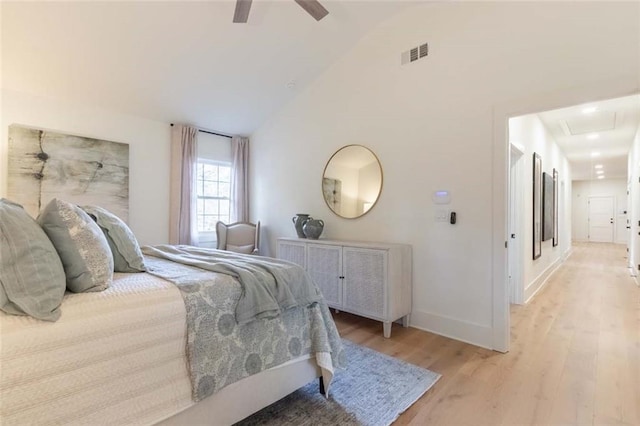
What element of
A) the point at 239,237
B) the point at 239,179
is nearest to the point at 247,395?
the point at 239,237

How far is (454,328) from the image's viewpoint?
2.74m

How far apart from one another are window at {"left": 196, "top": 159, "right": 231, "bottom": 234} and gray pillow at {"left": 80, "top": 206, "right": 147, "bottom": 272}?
9.57 feet

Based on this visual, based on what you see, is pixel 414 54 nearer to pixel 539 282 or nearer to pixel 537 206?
pixel 537 206

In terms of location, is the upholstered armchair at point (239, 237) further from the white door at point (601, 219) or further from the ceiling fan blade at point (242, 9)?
the white door at point (601, 219)

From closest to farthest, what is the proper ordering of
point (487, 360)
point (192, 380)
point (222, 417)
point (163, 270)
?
point (192, 380) → point (222, 417) → point (163, 270) → point (487, 360)

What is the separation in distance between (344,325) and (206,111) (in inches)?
128

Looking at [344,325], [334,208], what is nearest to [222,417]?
[344,325]

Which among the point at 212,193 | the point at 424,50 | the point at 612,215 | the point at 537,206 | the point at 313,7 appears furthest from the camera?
the point at 612,215

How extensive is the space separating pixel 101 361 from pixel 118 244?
721mm

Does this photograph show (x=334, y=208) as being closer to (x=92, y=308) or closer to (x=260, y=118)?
(x=260, y=118)

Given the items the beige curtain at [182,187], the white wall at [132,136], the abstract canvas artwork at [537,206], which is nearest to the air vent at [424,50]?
the abstract canvas artwork at [537,206]

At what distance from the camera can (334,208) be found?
3.76 meters

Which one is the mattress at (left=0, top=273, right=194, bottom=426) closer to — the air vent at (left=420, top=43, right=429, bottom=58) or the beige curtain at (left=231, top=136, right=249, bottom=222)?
the air vent at (left=420, top=43, right=429, bottom=58)

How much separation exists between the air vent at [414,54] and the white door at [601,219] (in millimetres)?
9923
